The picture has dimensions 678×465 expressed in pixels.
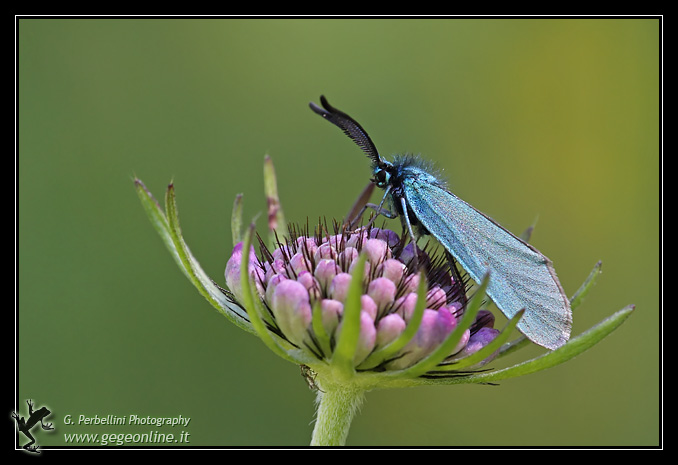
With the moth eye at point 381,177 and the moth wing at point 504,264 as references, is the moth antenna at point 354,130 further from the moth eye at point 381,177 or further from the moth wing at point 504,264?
the moth wing at point 504,264

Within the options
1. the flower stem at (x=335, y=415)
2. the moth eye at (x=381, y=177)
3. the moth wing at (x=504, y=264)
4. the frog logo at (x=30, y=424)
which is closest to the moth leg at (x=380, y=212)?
the moth eye at (x=381, y=177)

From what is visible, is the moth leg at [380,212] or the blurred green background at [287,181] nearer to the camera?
the moth leg at [380,212]

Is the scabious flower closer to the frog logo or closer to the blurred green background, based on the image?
the frog logo

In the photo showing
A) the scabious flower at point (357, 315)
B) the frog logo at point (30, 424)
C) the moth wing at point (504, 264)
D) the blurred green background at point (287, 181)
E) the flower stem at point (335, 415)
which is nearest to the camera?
the scabious flower at point (357, 315)

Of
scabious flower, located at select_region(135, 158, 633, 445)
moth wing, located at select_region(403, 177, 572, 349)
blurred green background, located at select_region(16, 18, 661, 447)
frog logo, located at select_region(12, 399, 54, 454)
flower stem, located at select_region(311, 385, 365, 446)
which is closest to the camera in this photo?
scabious flower, located at select_region(135, 158, 633, 445)

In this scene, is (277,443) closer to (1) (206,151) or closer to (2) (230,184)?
(2) (230,184)

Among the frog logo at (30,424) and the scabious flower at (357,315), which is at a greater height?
the scabious flower at (357,315)

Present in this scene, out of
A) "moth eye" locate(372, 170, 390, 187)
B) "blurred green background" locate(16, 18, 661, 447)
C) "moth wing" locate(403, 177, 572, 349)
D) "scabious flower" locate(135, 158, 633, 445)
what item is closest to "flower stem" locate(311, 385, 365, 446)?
"scabious flower" locate(135, 158, 633, 445)

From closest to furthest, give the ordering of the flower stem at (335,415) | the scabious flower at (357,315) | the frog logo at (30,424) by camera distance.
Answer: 1. the scabious flower at (357,315)
2. the flower stem at (335,415)
3. the frog logo at (30,424)

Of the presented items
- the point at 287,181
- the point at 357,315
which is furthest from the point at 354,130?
the point at 287,181
